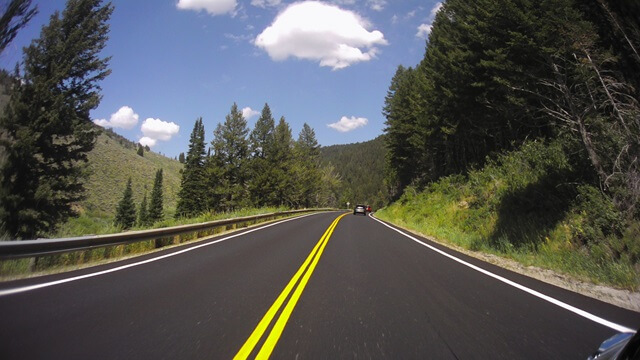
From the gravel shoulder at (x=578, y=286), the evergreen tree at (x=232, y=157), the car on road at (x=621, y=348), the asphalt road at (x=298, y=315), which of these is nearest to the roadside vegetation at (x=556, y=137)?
the gravel shoulder at (x=578, y=286)

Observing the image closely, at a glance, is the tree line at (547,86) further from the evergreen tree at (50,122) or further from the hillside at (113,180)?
the hillside at (113,180)

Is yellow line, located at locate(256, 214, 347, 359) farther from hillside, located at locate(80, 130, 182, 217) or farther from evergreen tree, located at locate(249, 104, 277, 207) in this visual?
hillside, located at locate(80, 130, 182, 217)

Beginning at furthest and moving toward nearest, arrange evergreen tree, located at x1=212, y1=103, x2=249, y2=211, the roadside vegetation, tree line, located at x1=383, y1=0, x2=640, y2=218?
evergreen tree, located at x1=212, y1=103, x2=249, y2=211, tree line, located at x1=383, y1=0, x2=640, y2=218, the roadside vegetation

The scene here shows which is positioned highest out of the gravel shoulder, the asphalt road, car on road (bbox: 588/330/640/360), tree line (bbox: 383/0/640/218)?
tree line (bbox: 383/0/640/218)

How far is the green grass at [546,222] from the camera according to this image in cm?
790

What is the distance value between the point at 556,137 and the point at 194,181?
50.6 metres

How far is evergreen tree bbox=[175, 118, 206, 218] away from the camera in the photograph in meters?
55.4

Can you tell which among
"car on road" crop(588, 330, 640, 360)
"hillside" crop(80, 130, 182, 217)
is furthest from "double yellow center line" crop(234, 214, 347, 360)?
"hillside" crop(80, 130, 182, 217)

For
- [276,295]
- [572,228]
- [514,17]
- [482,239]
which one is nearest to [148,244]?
[276,295]

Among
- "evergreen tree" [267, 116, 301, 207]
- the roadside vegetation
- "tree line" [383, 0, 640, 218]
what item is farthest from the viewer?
"evergreen tree" [267, 116, 301, 207]

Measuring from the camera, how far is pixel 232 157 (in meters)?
51.2

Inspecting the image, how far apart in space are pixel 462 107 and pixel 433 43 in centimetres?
1536

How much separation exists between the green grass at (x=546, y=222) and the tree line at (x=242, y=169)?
35.1m

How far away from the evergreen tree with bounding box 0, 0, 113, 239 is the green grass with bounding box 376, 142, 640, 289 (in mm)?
20111
